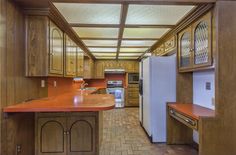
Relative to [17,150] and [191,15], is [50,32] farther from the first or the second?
[191,15]

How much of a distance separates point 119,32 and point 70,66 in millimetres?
1267

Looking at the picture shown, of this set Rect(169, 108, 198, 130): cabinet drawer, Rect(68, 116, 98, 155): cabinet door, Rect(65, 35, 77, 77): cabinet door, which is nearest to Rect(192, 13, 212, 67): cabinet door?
Rect(169, 108, 198, 130): cabinet drawer

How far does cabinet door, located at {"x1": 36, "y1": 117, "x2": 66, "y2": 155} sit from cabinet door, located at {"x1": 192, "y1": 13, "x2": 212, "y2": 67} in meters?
2.15

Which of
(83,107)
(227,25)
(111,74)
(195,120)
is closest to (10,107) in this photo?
(83,107)

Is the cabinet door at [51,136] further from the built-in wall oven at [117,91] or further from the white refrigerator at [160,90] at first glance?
the built-in wall oven at [117,91]

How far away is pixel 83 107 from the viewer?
229cm

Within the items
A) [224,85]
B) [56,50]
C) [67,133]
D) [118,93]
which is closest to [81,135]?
[67,133]

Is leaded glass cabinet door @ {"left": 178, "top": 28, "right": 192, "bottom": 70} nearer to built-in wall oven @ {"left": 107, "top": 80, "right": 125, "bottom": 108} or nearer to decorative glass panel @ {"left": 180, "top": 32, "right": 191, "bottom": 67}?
decorative glass panel @ {"left": 180, "top": 32, "right": 191, "bottom": 67}

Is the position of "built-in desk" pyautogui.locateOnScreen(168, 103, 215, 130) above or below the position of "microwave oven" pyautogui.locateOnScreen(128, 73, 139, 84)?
below

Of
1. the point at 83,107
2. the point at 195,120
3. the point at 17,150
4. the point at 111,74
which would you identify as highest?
the point at 111,74

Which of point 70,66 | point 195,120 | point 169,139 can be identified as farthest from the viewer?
point 70,66

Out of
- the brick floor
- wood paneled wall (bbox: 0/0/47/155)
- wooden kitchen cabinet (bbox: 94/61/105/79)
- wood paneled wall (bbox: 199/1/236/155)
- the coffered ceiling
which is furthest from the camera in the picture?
wooden kitchen cabinet (bbox: 94/61/105/79)

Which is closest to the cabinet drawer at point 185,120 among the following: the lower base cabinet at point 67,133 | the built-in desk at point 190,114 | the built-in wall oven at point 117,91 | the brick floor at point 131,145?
the built-in desk at point 190,114

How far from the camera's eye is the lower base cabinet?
2.85 meters
